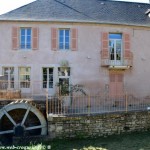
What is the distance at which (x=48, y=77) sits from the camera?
18719 millimetres

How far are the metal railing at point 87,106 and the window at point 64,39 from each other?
409 centimetres

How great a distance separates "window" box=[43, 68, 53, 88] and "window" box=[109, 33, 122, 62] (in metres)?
4.25

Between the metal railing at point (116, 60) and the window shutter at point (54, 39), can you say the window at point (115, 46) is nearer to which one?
the metal railing at point (116, 60)

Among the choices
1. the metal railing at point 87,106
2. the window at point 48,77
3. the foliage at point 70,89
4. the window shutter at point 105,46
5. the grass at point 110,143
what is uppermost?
the window shutter at point 105,46

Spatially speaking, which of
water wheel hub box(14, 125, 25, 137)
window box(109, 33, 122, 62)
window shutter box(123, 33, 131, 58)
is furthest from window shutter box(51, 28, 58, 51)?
water wheel hub box(14, 125, 25, 137)

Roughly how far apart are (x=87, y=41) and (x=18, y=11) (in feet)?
16.2

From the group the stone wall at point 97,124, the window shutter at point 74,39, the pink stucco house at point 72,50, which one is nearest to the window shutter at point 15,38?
the pink stucco house at point 72,50

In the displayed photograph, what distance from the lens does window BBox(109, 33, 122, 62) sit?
63.7 ft

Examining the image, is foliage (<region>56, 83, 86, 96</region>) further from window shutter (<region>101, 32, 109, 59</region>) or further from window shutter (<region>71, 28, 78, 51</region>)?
window shutter (<region>101, 32, 109, 59</region>)

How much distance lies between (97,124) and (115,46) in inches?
303

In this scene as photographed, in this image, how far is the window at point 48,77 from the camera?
61.0 feet

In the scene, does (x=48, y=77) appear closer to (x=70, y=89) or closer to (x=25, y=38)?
(x=70, y=89)

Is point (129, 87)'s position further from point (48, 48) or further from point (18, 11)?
point (18, 11)

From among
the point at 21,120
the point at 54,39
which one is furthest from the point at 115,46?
the point at 21,120
